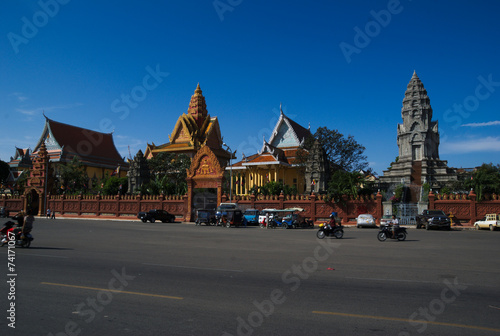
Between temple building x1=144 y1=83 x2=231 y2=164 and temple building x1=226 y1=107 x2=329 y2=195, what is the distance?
855cm

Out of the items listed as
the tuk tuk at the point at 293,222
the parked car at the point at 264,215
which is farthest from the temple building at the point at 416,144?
the parked car at the point at 264,215

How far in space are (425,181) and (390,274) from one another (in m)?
45.8

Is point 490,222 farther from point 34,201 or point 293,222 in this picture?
point 34,201

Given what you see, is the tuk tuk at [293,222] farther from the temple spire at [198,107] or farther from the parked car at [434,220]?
the temple spire at [198,107]

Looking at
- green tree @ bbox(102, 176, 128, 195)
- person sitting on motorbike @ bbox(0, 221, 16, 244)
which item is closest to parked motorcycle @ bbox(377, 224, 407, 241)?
person sitting on motorbike @ bbox(0, 221, 16, 244)

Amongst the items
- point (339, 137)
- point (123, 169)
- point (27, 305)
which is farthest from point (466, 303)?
point (123, 169)

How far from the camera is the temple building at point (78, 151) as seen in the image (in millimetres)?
64562

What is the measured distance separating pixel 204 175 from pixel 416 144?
1371 inches

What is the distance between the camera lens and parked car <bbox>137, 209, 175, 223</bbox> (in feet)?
113

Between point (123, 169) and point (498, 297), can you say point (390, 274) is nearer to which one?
point (498, 297)

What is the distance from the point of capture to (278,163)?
47.8m

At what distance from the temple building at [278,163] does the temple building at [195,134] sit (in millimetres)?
8555

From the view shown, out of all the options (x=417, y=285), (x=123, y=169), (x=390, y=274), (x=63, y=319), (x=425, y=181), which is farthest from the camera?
(x=123, y=169)

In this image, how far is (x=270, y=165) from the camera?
50062 mm
